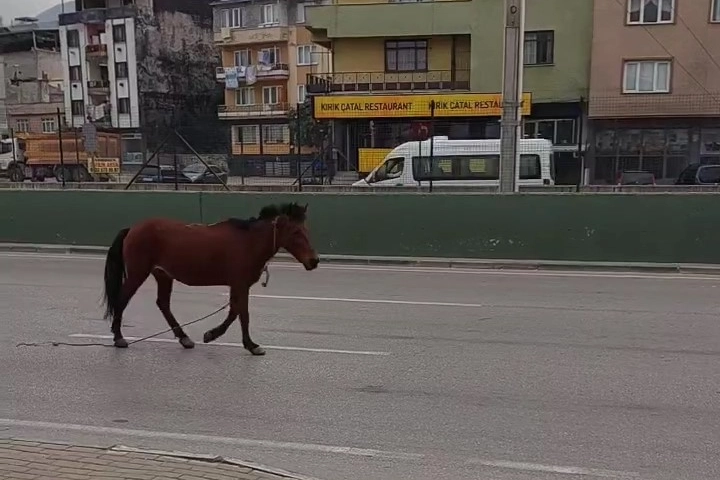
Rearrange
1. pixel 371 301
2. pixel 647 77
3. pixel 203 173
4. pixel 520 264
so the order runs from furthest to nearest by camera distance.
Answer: pixel 647 77, pixel 203 173, pixel 520 264, pixel 371 301

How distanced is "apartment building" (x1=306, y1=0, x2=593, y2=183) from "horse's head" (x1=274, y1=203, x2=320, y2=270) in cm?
2528

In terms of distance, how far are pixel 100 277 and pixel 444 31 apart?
2713 centimetres

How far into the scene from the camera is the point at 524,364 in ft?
22.1

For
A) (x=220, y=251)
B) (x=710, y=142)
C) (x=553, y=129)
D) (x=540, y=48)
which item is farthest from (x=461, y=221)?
(x=710, y=142)

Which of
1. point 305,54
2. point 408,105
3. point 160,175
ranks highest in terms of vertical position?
point 305,54

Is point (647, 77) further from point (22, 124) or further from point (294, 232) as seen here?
point (22, 124)

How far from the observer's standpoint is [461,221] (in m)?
14.2

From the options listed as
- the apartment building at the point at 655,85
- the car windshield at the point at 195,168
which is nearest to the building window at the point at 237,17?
the apartment building at the point at 655,85

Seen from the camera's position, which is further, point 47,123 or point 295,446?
point 47,123

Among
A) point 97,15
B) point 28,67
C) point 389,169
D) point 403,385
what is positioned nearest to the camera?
point 403,385

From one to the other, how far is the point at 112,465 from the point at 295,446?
1233 millimetres

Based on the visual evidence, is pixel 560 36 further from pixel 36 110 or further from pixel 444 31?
pixel 36 110

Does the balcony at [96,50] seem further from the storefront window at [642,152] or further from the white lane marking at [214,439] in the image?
the white lane marking at [214,439]

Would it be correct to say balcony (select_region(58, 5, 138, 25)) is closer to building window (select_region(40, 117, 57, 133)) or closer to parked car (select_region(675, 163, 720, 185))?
building window (select_region(40, 117, 57, 133))
